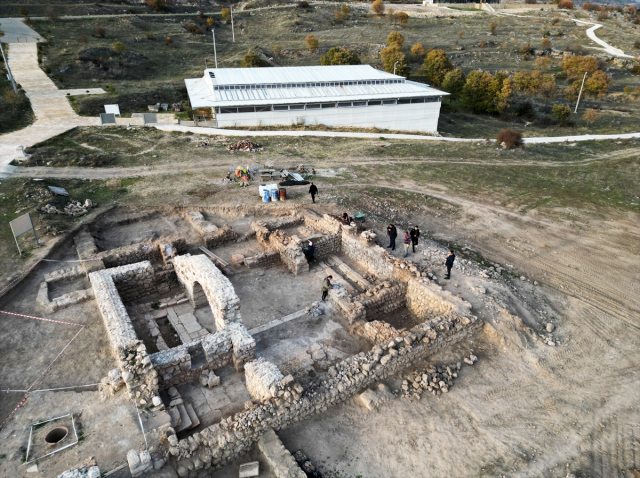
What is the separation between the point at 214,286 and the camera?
11.9 meters

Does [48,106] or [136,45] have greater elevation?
[136,45]

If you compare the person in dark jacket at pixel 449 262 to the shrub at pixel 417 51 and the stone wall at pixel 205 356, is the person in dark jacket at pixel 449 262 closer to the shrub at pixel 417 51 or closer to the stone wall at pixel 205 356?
the stone wall at pixel 205 356

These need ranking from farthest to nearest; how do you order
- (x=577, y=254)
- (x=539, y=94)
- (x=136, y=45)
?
(x=136, y=45) < (x=539, y=94) < (x=577, y=254)

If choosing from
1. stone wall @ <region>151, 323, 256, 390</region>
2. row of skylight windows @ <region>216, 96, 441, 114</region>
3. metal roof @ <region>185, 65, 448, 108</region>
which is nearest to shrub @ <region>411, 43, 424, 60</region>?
metal roof @ <region>185, 65, 448, 108</region>

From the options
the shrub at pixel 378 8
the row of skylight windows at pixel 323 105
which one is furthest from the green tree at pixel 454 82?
the shrub at pixel 378 8

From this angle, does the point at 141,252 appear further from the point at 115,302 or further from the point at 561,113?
the point at 561,113

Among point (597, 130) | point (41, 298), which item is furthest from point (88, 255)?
point (597, 130)

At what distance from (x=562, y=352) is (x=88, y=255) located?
1718cm

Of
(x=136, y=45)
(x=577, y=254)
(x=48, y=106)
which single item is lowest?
(x=577, y=254)

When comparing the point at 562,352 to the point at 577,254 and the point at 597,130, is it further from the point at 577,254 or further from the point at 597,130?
the point at 597,130

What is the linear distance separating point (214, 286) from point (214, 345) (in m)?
1.78

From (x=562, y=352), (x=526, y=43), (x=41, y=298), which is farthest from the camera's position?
(x=526, y=43)

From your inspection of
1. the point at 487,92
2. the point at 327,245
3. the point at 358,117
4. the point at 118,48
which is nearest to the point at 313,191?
the point at 327,245

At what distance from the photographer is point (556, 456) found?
9023 millimetres
